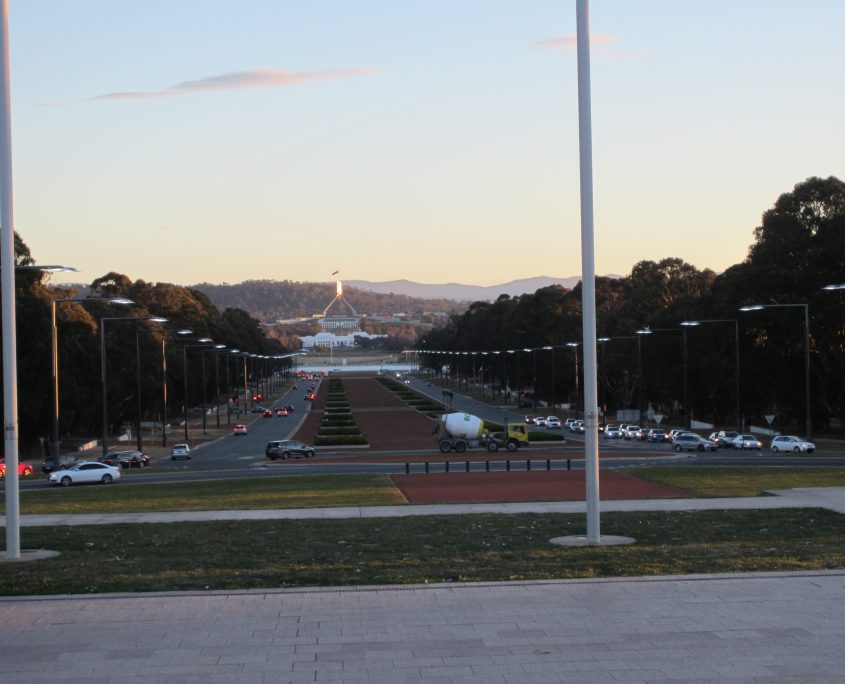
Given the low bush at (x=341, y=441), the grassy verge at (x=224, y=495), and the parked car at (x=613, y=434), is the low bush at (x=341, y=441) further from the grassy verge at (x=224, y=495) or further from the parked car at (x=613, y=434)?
the grassy verge at (x=224, y=495)

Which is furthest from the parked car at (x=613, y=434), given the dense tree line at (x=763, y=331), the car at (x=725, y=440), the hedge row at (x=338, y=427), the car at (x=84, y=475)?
the car at (x=84, y=475)

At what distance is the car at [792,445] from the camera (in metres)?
63.9

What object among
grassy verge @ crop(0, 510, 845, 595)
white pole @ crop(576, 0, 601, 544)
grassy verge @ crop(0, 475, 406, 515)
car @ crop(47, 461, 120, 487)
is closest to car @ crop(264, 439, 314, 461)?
car @ crop(47, 461, 120, 487)

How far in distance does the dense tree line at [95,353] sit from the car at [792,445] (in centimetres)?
3911

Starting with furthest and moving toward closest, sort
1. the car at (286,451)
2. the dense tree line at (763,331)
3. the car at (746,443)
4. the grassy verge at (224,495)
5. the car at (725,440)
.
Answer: the dense tree line at (763,331) < the car at (725,440) < the car at (746,443) < the car at (286,451) < the grassy verge at (224,495)

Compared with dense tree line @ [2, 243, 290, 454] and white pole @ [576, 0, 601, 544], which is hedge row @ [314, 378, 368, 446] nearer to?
dense tree line @ [2, 243, 290, 454]

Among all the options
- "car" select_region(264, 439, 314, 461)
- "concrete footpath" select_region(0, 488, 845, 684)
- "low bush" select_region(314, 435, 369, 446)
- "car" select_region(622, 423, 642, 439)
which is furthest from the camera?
"car" select_region(622, 423, 642, 439)

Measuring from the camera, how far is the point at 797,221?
8412cm

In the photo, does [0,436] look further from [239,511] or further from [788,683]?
[788,683]

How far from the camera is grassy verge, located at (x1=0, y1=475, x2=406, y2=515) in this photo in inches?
1325

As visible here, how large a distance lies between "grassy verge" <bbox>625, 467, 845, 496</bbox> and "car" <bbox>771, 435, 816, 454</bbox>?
18.1 m

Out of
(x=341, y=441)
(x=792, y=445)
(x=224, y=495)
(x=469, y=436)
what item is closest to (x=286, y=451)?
(x=341, y=441)

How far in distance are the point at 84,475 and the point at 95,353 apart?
44.4 meters

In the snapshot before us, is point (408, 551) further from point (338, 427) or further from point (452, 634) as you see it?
point (338, 427)
